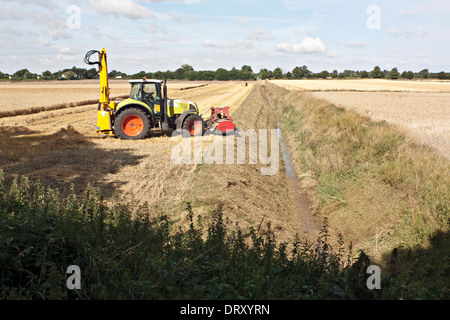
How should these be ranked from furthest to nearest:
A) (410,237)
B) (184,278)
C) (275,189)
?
(275,189) → (410,237) → (184,278)

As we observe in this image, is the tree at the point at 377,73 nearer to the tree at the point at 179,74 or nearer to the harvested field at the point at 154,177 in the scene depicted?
the tree at the point at 179,74

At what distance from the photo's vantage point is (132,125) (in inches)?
583

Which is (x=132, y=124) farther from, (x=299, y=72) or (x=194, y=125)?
(x=299, y=72)

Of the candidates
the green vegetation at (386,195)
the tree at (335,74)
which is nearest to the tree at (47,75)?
the tree at (335,74)

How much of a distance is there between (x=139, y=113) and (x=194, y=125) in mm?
2208

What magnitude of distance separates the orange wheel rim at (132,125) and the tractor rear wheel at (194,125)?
173 centimetres

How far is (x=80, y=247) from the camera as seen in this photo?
14.4ft

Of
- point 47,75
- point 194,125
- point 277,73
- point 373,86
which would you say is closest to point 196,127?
point 194,125

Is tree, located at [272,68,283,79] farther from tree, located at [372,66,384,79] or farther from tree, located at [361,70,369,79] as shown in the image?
tree, located at [372,66,384,79]

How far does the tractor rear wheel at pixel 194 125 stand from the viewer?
48.9ft
